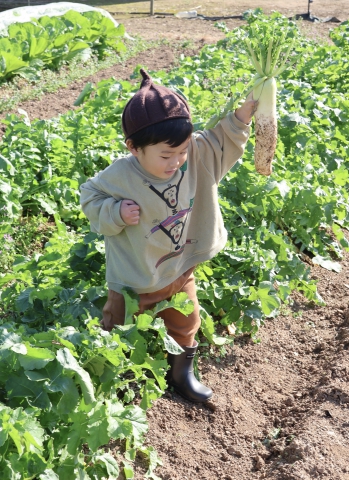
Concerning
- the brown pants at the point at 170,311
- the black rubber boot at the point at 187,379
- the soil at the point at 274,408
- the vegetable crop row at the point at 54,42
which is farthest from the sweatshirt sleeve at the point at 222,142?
the vegetable crop row at the point at 54,42

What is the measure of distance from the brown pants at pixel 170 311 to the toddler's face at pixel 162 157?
60cm

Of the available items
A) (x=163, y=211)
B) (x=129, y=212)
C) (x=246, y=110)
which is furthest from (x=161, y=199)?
(x=246, y=110)

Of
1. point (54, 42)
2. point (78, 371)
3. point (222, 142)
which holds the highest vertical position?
point (222, 142)

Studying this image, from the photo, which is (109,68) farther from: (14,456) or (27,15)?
(14,456)

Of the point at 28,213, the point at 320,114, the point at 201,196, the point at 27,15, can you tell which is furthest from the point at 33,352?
the point at 27,15

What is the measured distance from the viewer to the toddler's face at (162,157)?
108 inches

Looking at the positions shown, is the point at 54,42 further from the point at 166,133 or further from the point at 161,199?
the point at 166,133

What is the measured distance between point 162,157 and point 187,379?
125 centimetres

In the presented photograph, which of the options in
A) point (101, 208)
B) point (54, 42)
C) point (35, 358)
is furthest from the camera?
point (54, 42)

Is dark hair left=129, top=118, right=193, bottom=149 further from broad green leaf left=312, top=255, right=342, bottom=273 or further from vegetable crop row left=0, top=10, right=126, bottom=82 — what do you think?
vegetable crop row left=0, top=10, right=126, bottom=82

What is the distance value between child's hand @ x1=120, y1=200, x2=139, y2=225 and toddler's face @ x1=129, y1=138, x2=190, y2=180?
0.51ft

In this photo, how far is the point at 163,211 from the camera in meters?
2.92

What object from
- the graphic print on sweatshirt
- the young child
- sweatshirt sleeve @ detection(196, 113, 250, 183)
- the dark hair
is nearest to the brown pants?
the young child

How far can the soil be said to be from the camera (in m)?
3.21
